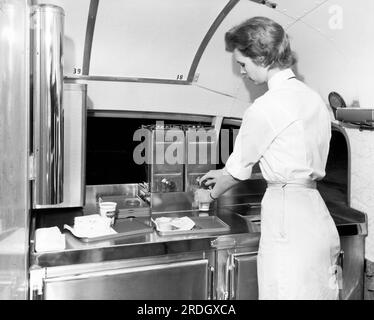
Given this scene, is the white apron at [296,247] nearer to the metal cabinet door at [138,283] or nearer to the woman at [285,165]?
the woman at [285,165]

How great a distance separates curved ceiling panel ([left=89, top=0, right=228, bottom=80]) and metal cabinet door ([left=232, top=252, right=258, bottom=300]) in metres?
1.12

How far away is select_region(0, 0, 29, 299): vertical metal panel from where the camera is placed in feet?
3.28

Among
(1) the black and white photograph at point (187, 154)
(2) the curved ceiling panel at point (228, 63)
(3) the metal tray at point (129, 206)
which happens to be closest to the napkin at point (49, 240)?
(1) the black and white photograph at point (187, 154)

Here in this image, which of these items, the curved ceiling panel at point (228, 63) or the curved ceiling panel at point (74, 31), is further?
the curved ceiling panel at point (228, 63)

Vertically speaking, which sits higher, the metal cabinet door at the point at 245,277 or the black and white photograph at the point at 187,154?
the black and white photograph at the point at 187,154

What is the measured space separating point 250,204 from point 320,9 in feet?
3.48

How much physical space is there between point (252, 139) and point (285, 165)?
149 mm

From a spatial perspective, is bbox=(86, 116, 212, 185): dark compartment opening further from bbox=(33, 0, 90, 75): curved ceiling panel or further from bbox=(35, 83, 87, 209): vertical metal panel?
bbox=(35, 83, 87, 209): vertical metal panel

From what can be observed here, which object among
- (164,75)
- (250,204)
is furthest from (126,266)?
(164,75)

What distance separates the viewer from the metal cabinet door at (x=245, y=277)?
1.73m

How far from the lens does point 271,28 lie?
1.53m

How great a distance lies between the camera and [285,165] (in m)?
1.47
